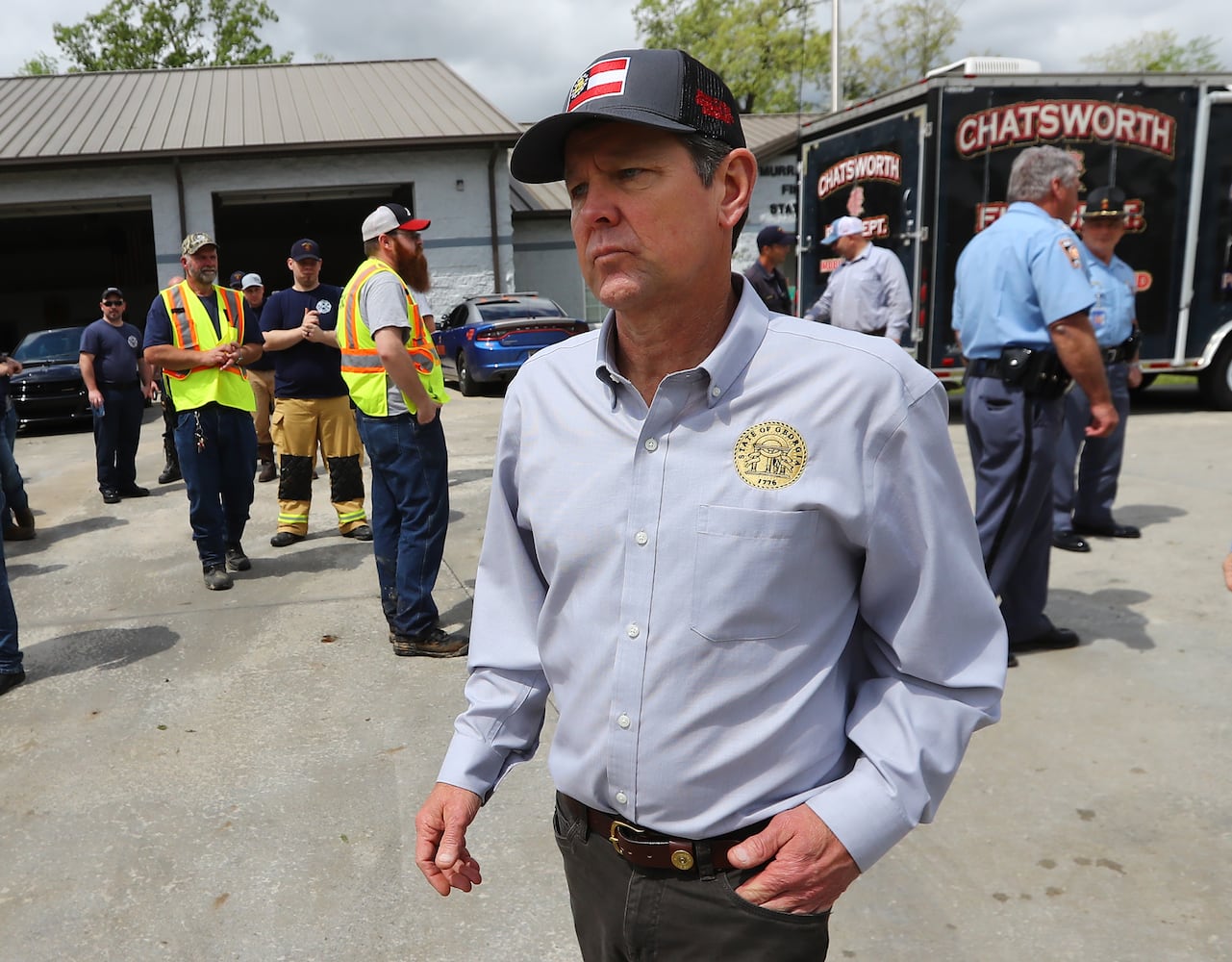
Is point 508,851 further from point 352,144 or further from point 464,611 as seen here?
point 352,144

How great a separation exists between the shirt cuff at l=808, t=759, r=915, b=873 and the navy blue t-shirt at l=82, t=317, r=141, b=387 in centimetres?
931

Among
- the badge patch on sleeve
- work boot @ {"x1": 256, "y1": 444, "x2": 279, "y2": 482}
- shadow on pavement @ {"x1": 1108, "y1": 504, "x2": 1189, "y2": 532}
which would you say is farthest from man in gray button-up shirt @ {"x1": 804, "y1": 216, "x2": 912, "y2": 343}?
work boot @ {"x1": 256, "y1": 444, "x2": 279, "y2": 482}

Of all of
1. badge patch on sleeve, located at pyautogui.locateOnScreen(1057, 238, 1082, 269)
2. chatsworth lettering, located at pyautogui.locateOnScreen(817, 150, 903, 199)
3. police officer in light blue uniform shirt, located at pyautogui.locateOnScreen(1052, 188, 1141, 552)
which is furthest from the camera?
chatsworth lettering, located at pyautogui.locateOnScreen(817, 150, 903, 199)

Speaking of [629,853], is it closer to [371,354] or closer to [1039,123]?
[371,354]

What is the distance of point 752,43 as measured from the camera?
46125 millimetres

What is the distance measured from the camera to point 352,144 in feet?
65.1

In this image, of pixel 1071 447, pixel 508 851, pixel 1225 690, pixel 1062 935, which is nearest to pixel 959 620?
pixel 1062 935

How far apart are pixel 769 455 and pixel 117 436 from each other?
8.96 meters

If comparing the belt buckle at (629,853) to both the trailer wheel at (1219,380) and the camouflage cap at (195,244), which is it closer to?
the camouflage cap at (195,244)

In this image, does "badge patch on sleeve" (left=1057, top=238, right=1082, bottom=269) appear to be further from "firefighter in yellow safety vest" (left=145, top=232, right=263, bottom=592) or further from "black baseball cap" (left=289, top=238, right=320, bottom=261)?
"black baseball cap" (left=289, top=238, right=320, bottom=261)

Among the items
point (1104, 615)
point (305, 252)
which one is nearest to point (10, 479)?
point (305, 252)

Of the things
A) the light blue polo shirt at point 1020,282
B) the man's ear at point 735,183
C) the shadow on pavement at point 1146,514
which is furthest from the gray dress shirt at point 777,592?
the shadow on pavement at point 1146,514

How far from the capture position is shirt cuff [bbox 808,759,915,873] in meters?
1.39

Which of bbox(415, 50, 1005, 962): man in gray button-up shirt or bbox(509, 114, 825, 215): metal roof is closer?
bbox(415, 50, 1005, 962): man in gray button-up shirt
